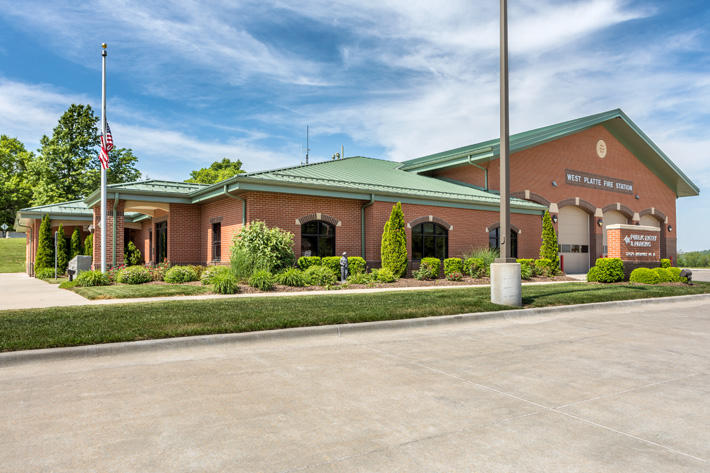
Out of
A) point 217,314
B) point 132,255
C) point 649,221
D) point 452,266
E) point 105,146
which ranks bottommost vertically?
point 217,314

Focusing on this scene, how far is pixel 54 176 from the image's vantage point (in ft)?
151

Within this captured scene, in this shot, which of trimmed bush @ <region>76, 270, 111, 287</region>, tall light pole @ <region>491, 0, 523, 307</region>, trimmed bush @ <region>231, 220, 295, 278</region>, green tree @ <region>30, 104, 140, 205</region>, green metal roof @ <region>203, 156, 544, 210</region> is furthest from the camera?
green tree @ <region>30, 104, 140, 205</region>

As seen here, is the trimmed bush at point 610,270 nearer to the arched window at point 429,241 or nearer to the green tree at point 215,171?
the arched window at point 429,241

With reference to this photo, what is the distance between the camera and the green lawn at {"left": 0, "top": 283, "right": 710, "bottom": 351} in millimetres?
7199

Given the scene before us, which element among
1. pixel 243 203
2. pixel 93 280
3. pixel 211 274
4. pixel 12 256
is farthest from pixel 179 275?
pixel 12 256

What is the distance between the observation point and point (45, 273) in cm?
2397

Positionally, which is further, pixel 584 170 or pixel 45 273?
pixel 584 170

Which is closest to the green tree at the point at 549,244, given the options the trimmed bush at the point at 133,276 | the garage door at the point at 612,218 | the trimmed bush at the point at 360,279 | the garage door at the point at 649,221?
the garage door at the point at 612,218

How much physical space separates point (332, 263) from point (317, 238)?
1643 millimetres

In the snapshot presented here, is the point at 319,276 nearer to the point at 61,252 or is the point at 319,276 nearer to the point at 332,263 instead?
the point at 332,263

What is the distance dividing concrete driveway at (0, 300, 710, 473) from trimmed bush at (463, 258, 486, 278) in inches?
482

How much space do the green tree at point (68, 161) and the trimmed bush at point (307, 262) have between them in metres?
36.7

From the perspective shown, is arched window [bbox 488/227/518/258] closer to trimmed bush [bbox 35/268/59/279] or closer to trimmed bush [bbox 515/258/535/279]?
trimmed bush [bbox 515/258/535/279]

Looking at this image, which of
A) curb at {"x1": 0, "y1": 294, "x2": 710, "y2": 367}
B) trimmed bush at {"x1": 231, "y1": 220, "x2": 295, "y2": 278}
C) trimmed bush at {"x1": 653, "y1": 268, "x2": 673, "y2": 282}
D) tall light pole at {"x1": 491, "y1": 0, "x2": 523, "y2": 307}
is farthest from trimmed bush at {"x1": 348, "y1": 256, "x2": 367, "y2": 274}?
trimmed bush at {"x1": 653, "y1": 268, "x2": 673, "y2": 282}
